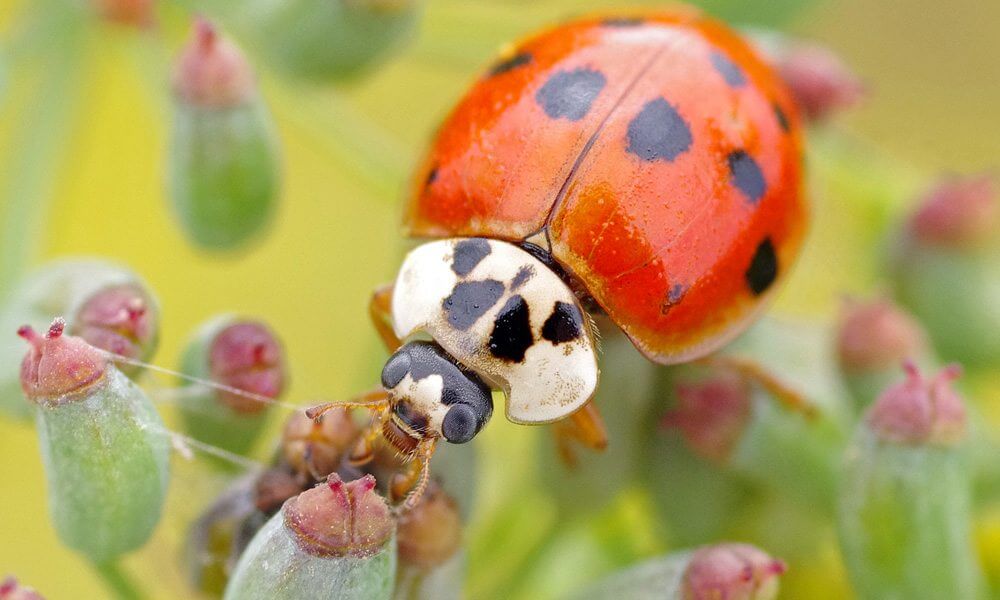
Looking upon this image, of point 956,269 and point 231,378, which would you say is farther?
point 956,269

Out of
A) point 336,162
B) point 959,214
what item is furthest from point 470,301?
point 959,214

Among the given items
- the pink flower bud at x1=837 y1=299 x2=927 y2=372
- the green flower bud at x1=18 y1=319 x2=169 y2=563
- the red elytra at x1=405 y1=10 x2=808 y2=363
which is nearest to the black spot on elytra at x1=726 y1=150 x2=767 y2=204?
the red elytra at x1=405 y1=10 x2=808 y2=363

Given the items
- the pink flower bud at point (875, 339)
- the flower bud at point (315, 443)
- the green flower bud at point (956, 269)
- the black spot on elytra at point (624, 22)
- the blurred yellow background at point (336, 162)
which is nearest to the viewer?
the flower bud at point (315, 443)

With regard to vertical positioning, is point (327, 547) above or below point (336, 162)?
above

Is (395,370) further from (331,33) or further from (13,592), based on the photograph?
(331,33)

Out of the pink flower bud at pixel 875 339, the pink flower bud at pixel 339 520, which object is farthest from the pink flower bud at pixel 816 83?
the pink flower bud at pixel 339 520

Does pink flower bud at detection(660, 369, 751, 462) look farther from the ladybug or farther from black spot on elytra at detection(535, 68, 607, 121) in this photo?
black spot on elytra at detection(535, 68, 607, 121)

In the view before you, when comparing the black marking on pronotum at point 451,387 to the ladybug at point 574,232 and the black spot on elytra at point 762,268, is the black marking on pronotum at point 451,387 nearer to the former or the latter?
the ladybug at point 574,232

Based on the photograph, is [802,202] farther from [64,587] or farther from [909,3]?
[909,3]
